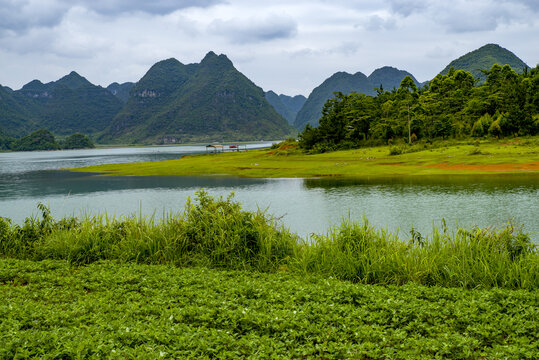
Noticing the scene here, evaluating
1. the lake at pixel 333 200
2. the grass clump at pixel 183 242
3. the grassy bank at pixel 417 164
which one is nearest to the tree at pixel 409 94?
the grassy bank at pixel 417 164

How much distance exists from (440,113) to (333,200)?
166 feet

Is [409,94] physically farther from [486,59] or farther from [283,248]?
[486,59]

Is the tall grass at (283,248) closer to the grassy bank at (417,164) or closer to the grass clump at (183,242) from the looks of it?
the grass clump at (183,242)

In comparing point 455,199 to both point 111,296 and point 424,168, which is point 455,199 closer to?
point 424,168

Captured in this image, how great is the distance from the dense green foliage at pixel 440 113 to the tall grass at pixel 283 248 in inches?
2196

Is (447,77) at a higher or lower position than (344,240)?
higher

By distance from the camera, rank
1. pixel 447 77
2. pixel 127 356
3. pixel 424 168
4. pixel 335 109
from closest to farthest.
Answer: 1. pixel 127 356
2. pixel 424 168
3. pixel 447 77
4. pixel 335 109

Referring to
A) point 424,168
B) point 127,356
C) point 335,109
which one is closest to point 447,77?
point 335,109

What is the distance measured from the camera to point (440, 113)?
6856 cm

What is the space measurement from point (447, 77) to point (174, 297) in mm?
78892

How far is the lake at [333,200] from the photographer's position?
19.1m

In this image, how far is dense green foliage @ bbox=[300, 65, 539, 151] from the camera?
57.1 meters

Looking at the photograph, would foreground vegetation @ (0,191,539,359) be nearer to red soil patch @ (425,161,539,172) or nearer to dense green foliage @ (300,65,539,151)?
red soil patch @ (425,161,539,172)

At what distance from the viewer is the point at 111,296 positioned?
23.3 feet
